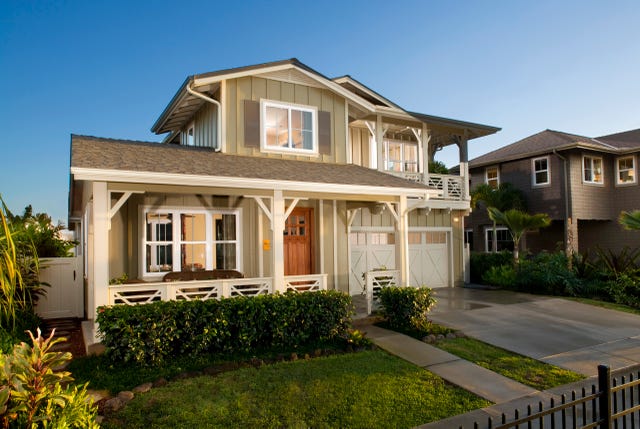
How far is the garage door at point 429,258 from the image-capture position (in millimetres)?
15906

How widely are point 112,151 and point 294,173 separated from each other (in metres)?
3.87

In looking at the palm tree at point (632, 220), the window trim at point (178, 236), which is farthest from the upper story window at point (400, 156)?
the window trim at point (178, 236)

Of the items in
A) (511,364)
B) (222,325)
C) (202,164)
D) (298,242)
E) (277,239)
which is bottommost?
(511,364)

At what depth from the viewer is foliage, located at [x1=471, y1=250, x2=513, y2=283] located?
681 inches

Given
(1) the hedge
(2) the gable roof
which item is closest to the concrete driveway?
(1) the hedge

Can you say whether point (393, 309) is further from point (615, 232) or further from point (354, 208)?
point (615, 232)

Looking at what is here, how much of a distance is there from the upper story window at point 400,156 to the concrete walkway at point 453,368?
8299 millimetres

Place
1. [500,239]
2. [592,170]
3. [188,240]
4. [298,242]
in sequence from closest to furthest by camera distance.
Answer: [188,240] < [298,242] < [592,170] < [500,239]

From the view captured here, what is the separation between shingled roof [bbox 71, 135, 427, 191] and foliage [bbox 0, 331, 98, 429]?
4697 millimetres

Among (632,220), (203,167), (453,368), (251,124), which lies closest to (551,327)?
(453,368)

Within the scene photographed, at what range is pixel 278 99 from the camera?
11.9m

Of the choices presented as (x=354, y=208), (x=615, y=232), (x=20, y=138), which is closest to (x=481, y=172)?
(x=615, y=232)

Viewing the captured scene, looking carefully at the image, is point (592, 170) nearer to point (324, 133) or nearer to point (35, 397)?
point (324, 133)

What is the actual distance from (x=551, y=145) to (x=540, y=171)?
130cm
